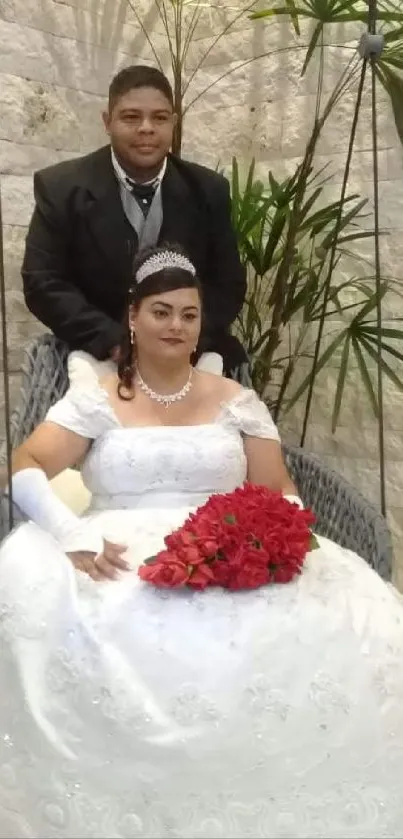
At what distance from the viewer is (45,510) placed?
5.78 feet

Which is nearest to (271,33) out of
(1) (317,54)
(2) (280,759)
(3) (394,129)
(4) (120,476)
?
(1) (317,54)

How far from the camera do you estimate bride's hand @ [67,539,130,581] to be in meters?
1.58

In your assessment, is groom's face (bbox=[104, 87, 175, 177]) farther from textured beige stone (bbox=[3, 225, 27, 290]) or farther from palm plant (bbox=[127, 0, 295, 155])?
palm plant (bbox=[127, 0, 295, 155])

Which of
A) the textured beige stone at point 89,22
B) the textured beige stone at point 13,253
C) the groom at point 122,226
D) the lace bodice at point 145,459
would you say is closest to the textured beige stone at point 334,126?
the textured beige stone at point 89,22

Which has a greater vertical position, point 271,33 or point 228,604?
point 271,33

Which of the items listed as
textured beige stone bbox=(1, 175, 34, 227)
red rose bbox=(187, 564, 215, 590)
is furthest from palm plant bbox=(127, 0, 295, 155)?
red rose bbox=(187, 564, 215, 590)

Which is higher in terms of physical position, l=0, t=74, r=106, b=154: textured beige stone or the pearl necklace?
l=0, t=74, r=106, b=154: textured beige stone

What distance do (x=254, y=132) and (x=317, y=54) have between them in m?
0.32

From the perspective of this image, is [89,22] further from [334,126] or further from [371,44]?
[371,44]

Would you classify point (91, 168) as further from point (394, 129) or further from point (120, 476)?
point (394, 129)

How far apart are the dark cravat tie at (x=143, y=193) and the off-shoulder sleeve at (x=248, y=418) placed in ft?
1.76

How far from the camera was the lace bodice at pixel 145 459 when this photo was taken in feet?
6.05

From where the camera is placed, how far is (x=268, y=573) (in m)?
1.52

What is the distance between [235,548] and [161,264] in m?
0.70
